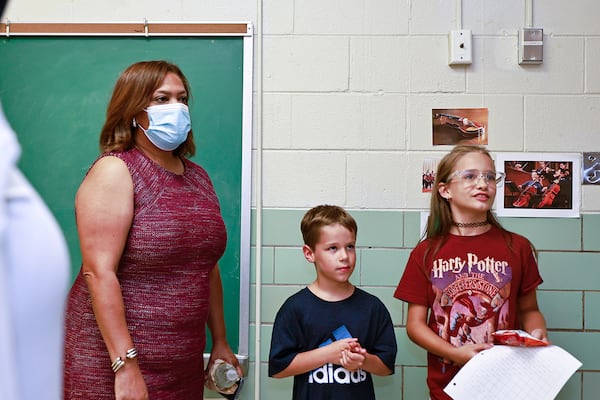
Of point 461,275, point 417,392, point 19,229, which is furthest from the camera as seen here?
point 417,392

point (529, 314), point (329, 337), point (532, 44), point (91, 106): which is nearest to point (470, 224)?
point (529, 314)

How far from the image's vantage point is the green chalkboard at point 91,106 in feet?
8.80

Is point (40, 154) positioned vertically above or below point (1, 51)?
below

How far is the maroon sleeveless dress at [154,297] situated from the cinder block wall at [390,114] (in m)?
0.89

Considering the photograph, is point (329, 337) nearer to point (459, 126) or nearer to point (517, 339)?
point (517, 339)

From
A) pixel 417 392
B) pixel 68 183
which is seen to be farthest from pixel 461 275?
pixel 68 183

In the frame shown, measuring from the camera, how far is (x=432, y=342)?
205 centimetres

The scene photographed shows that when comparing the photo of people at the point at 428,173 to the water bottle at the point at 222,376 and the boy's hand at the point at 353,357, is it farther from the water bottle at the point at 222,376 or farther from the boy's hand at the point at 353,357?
the water bottle at the point at 222,376

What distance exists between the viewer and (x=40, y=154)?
2689 mm

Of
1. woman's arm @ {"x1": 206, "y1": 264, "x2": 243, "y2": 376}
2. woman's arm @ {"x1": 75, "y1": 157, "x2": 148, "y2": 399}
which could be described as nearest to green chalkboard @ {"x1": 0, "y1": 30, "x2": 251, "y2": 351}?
woman's arm @ {"x1": 206, "y1": 264, "x2": 243, "y2": 376}

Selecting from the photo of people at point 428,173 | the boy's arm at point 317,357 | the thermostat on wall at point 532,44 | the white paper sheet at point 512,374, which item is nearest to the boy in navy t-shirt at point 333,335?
the boy's arm at point 317,357

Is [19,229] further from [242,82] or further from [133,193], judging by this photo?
[242,82]

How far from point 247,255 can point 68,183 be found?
0.76 meters

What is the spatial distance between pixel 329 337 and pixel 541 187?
1.15 m
